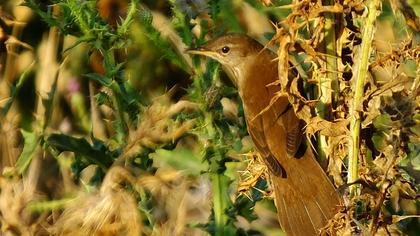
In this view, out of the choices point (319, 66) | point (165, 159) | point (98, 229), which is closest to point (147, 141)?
point (98, 229)

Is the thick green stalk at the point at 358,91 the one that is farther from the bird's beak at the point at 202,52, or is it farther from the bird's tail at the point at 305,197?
the bird's beak at the point at 202,52

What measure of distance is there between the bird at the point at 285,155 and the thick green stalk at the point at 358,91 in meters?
0.19

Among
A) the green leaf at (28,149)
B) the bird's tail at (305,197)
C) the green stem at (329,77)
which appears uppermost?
the green stem at (329,77)

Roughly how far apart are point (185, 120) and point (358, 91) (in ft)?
3.62

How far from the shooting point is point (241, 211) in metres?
3.81

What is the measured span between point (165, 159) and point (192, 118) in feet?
1.80

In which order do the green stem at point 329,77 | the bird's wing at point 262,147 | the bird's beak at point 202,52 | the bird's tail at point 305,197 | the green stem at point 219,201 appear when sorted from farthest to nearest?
the bird's beak at point 202,52
the green stem at point 219,201
the bird's wing at point 262,147
the bird's tail at point 305,197
the green stem at point 329,77

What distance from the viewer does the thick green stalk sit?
8.93 feet

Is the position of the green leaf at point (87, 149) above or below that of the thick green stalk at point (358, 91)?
below

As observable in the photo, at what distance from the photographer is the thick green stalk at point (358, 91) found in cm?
272

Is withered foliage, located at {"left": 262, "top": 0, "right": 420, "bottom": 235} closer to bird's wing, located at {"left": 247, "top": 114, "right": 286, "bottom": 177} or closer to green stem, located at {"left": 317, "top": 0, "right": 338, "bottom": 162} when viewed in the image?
green stem, located at {"left": 317, "top": 0, "right": 338, "bottom": 162}

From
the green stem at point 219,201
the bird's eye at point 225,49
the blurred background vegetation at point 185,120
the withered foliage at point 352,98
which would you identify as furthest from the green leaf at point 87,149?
the withered foliage at point 352,98

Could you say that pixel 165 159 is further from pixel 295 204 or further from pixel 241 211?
pixel 295 204

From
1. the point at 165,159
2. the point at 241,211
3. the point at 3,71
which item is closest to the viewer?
the point at 241,211
